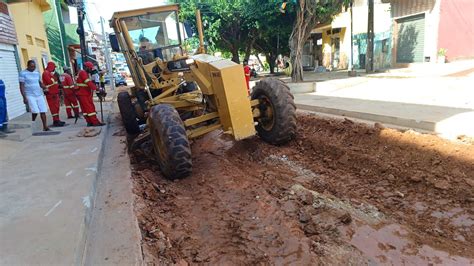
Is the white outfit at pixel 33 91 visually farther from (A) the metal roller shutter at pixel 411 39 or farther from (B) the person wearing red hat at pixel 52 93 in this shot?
(A) the metal roller shutter at pixel 411 39

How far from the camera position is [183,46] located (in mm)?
7598

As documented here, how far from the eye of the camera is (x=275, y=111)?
596 cm

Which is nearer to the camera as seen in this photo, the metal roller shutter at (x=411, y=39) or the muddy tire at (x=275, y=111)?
the muddy tire at (x=275, y=111)

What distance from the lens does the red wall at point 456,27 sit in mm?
17766

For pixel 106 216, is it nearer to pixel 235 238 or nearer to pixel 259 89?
pixel 235 238

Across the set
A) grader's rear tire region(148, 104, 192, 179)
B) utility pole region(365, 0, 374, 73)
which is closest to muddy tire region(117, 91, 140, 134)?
grader's rear tire region(148, 104, 192, 179)

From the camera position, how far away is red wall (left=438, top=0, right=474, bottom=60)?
17766 millimetres

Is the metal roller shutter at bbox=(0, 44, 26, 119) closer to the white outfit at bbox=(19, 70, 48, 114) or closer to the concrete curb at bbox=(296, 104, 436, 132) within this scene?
the white outfit at bbox=(19, 70, 48, 114)

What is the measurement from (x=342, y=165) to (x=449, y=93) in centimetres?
620

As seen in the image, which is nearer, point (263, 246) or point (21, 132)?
point (263, 246)

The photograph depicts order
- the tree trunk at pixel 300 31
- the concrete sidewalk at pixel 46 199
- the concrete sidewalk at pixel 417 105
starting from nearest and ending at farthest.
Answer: the concrete sidewalk at pixel 46 199 → the concrete sidewalk at pixel 417 105 → the tree trunk at pixel 300 31

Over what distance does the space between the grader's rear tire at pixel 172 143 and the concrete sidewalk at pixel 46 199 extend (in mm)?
989

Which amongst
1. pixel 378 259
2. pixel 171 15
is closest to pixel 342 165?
pixel 378 259

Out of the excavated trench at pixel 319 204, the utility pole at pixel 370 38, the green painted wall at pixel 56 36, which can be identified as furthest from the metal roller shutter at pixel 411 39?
the green painted wall at pixel 56 36
